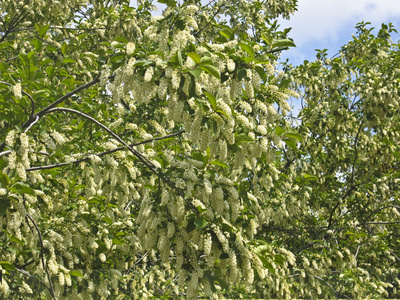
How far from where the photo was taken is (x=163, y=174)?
312 cm

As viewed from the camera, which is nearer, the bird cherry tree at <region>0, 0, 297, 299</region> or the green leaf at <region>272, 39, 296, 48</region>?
the bird cherry tree at <region>0, 0, 297, 299</region>

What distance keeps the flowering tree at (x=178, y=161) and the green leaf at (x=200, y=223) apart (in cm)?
8

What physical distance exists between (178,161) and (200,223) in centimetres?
64

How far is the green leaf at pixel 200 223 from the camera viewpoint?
2.83m

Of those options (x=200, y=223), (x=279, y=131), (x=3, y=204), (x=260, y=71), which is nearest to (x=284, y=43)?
(x=260, y=71)

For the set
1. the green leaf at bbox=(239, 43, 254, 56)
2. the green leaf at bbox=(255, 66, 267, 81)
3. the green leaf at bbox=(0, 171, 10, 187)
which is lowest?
the green leaf at bbox=(0, 171, 10, 187)

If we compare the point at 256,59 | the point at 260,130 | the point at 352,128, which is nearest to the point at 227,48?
the point at 256,59

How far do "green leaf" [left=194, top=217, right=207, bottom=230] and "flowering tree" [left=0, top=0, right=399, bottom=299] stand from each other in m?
0.08

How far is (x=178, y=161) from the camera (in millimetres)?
3346

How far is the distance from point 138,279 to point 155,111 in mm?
2630

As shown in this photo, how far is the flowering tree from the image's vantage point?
9.22ft

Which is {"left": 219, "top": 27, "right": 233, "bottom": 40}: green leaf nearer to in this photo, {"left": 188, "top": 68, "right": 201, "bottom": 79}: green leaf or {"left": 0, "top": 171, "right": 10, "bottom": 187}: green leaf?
{"left": 188, "top": 68, "right": 201, "bottom": 79}: green leaf

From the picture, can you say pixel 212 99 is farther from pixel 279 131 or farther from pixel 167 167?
pixel 167 167

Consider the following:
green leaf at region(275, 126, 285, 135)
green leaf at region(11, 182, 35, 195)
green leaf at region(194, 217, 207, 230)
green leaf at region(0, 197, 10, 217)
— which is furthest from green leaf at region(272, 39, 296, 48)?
green leaf at region(0, 197, 10, 217)
